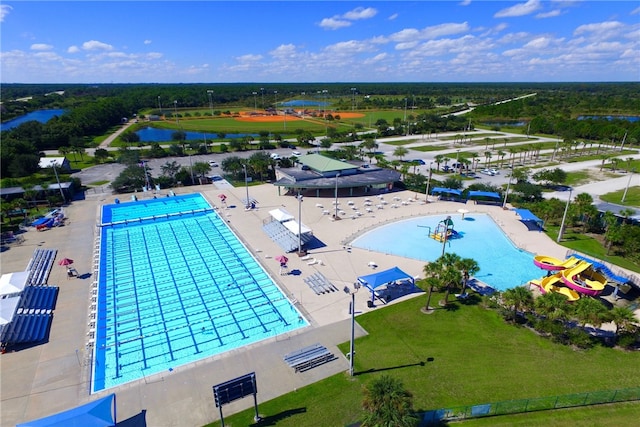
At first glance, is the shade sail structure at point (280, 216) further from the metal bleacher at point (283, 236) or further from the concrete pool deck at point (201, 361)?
the concrete pool deck at point (201, 361)

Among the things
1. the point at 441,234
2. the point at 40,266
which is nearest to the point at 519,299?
the point at 441,234

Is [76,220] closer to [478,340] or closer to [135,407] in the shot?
[135,407]

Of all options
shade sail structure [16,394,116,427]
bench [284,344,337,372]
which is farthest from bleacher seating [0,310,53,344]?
bench [284,344,337,372]

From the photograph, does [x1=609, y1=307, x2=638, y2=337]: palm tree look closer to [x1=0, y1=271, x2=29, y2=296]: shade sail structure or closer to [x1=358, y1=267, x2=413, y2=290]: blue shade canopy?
[x1=358, y1=267, x2=413, y2=290]: blue shade canopy

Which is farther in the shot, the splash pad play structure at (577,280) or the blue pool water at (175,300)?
the splash pad play structure at (577,280)

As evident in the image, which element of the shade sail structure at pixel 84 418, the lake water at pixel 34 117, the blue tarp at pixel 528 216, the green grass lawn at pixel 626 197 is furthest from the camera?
the lake water at pixel 34 117

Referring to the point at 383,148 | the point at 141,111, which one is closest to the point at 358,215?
the point at 383,148

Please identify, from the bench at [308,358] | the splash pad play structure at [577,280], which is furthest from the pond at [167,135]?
the bench at [308,358]
